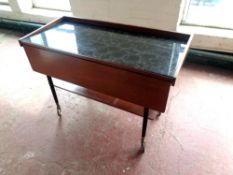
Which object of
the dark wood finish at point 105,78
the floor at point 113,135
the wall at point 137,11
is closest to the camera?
the dark wood finish at point 105,78

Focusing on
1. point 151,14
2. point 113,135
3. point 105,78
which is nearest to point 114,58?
point 105,78

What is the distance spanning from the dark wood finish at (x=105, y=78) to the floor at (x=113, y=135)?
1.81ft

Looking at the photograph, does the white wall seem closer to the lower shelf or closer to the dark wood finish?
the lower shelf

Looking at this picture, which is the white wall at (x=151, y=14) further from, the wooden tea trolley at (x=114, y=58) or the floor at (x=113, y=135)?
the wooden tea trolley at (x=114, y=58)

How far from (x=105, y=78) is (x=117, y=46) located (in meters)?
0.27

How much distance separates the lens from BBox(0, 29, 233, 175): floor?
147cm

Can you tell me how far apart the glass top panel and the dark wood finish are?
5cm

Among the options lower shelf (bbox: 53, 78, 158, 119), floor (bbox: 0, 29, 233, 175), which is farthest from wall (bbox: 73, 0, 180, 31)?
lower shelf (bbox: 53, 78, 158, 119)

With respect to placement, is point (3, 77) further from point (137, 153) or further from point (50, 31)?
point (137, 153)

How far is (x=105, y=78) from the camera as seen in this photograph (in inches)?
47.7

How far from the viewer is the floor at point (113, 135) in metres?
1.47

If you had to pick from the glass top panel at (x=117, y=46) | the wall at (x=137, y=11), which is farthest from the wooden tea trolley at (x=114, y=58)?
the wall at (x=137, y=11)

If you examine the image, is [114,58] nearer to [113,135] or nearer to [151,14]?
[113,135]

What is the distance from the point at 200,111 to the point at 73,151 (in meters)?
1.21
